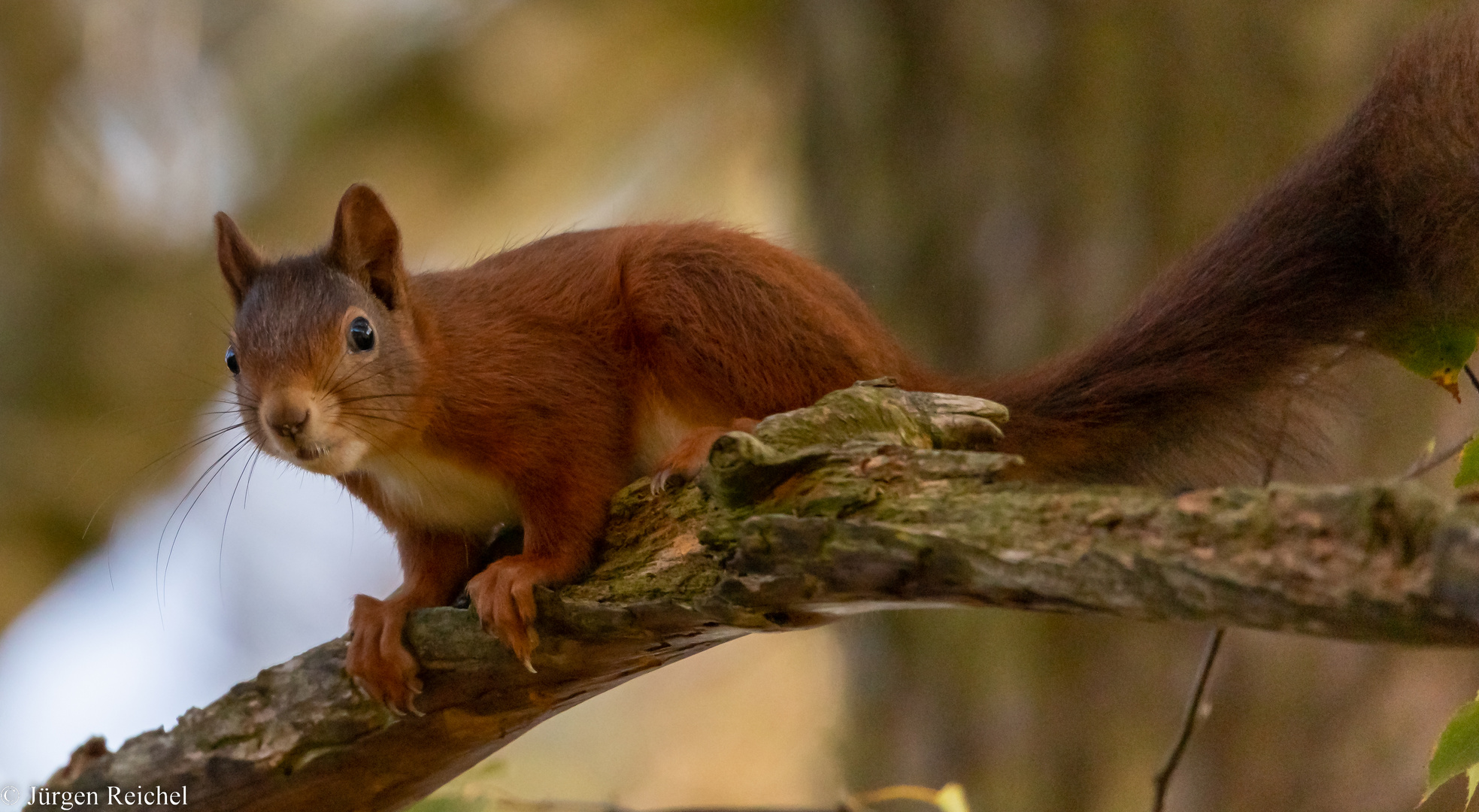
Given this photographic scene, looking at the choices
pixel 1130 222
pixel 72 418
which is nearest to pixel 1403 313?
pixel 1130 222

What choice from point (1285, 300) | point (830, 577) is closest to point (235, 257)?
point (830, 577)

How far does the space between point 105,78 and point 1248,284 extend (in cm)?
303

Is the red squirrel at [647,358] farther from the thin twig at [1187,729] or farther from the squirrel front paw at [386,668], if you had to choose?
the thin twig at [1187,729]

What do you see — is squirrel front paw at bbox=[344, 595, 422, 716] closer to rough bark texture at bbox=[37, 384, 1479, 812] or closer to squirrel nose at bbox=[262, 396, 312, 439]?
rough bark texture at bbox=[37, 384, 1479, 812]

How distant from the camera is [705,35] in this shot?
3824 millimetres

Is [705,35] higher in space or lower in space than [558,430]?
higher

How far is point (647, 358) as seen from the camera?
5.92 ft

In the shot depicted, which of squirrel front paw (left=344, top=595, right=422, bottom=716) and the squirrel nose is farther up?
the squirrel nose

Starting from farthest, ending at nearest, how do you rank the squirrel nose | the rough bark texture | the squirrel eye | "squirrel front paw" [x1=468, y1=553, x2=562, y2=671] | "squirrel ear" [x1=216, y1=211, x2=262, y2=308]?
"squirrel ear" [x1=216, y1=211, x2=262, y2=308], the squirrel eye, the squirrel nose, "squirrel front paw" [x1=468, y1=553, x2=562, y2=671], the rough bark texture

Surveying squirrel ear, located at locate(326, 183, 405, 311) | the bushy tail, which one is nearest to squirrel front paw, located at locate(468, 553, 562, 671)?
squirrel ear, located at locate(326, 183, 405, 311)

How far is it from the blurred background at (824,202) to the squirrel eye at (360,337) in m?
0.48

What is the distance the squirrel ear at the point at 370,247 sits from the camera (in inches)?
72.3

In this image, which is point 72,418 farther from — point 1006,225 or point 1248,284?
point 1248,284

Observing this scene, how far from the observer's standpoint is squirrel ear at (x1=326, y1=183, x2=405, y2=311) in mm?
1836
